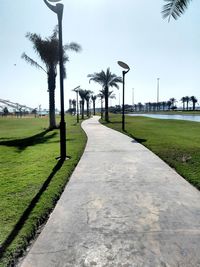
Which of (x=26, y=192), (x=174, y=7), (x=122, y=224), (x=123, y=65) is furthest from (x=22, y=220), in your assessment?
(x=123, y=65)

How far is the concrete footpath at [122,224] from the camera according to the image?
3605 millimetres

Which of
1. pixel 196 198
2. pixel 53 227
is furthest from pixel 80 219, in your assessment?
pixel 196 198

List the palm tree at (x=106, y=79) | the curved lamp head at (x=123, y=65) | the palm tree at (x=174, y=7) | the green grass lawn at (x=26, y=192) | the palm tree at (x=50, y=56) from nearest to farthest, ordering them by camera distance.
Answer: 1. the green grass lawn at (x=26, y=192)
2. the palm tree at (x=174, y=7)
3. the curved lamp head at (x=123, y=65)
4. the palm tree at (x=50, y=56)
5. the palm tree at (x=106, y=79)

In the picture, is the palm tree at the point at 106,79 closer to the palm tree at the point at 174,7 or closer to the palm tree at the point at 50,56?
the palm tree at the point at 50,56

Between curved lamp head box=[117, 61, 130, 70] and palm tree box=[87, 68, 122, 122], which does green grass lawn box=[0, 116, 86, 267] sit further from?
palm tree box=[87, 68, 122, 122]

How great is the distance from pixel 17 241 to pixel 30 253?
0.35m

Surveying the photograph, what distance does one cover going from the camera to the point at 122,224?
4586 millimetres

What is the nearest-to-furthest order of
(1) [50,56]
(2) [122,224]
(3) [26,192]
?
(2) [122,224], (3) [26,192], (1) [50,56]

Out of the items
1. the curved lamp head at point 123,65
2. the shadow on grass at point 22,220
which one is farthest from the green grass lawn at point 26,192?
the curved lamp head at point 123,65

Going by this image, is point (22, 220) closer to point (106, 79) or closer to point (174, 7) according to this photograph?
point (174, 7)

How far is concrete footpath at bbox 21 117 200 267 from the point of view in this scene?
361cm

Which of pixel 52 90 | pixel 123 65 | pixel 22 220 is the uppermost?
pixel 123 65

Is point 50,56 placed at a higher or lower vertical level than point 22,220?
higher

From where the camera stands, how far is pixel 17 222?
469cm
